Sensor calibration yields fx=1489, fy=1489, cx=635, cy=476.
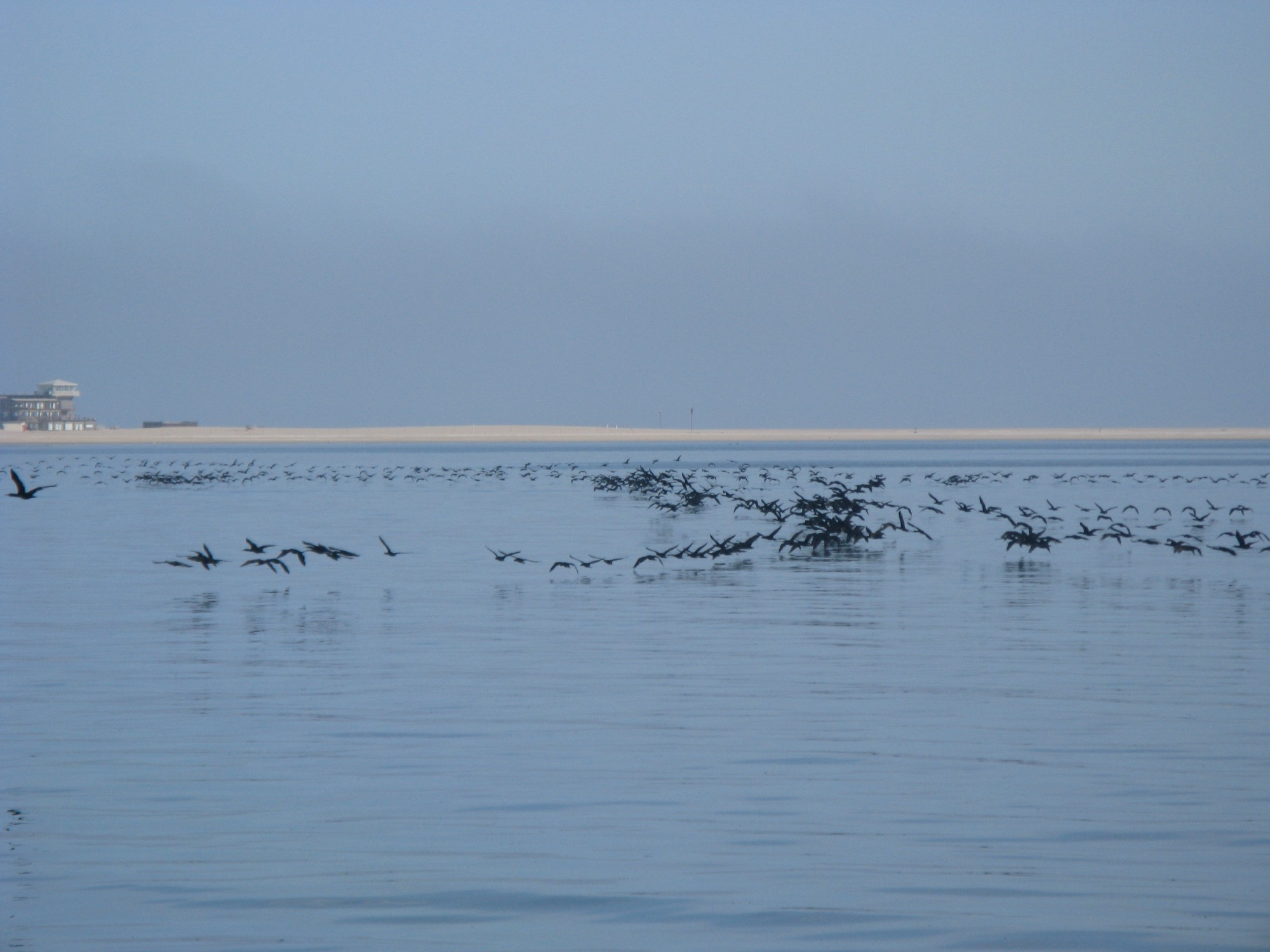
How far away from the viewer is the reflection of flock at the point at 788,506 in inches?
1053

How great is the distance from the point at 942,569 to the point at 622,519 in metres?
14.4

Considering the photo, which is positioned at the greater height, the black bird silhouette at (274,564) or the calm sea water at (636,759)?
the black bird silhouette at (274,564)

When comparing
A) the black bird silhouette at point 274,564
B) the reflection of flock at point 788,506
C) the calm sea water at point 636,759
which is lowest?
the calm sea water at point 636,759

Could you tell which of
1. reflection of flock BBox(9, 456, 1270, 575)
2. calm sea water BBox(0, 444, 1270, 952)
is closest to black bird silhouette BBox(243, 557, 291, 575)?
reflection of flock BBox(9, 456, 1270, 575)

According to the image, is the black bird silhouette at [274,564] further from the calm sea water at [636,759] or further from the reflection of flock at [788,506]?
the calm sea water at [636,759]

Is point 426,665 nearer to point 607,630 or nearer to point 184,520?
point 607,630

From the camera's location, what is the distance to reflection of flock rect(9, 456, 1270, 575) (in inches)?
1053


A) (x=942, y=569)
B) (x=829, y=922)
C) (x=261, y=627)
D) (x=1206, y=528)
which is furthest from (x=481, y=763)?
(x=1206, y=528)

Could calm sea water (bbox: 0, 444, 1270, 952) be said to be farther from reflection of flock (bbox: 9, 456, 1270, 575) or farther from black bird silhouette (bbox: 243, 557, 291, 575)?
reflection of flock (bbox: 9, 456, 1270, 575)

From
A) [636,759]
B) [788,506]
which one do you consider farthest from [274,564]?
[788,506]

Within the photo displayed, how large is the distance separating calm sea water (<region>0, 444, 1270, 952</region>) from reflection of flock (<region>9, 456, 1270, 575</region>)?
91.1 inches

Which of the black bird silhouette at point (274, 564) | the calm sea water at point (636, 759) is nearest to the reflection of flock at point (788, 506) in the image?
the black bird silhouette at point (274, 564)

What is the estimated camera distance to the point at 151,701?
12.5m

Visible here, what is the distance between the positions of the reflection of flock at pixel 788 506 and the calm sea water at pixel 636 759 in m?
2.31
